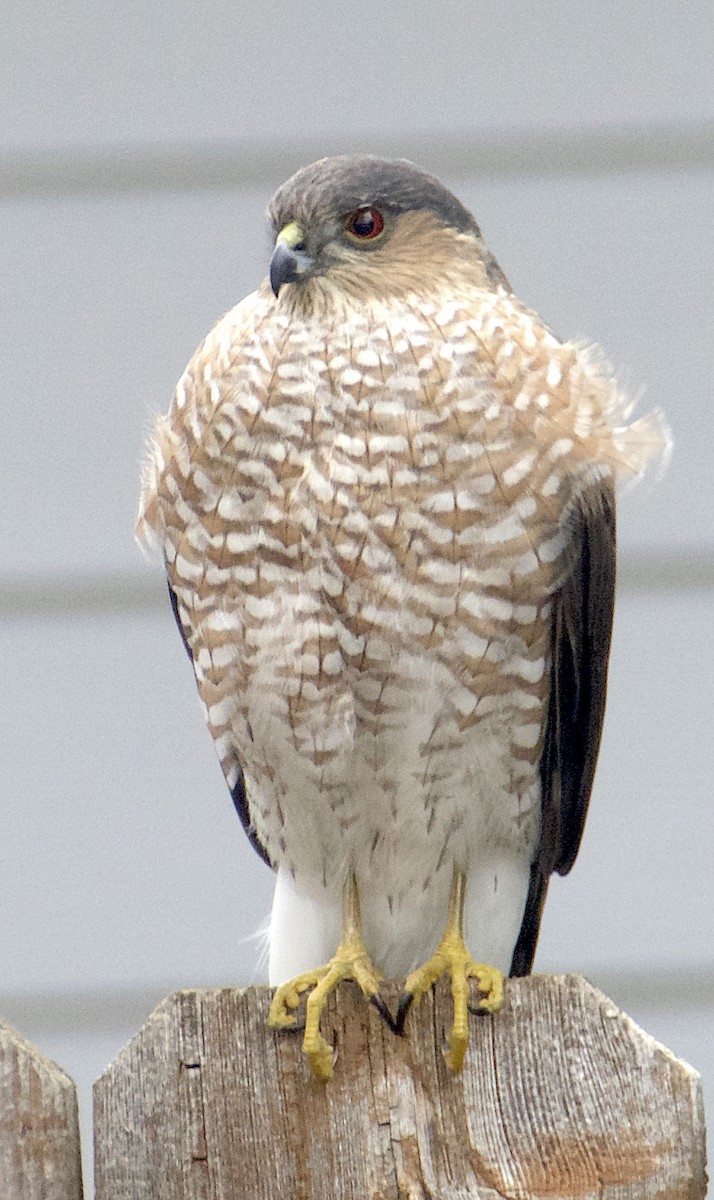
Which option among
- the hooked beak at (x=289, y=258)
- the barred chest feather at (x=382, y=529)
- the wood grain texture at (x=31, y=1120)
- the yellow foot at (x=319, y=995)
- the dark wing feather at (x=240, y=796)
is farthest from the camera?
the dark wing feather at (x=240, y=796)

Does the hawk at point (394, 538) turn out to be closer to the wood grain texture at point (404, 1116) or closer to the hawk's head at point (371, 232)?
the hawk's head at point (371, 232)

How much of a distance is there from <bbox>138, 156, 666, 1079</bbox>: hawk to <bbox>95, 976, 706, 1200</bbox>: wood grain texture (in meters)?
0.30

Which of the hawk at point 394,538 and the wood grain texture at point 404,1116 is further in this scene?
the hawk at point 394,538

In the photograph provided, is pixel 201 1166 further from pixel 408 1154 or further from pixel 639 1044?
pixel 639 1044

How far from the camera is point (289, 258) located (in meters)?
2.16

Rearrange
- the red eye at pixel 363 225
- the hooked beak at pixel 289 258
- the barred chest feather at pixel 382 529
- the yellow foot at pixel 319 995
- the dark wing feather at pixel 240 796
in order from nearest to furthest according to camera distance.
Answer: the yellow foot at pixel 319 995 < the barred chest feather at pixel 382 529 < the hooked beak at pixel 289 258 < the red eye at pixel 363 225 < the dark wing feather at pixel 240 796

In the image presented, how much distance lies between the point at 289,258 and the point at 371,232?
18cm

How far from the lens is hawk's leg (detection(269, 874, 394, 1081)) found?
1.53 metres

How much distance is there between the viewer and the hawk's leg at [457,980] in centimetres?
156

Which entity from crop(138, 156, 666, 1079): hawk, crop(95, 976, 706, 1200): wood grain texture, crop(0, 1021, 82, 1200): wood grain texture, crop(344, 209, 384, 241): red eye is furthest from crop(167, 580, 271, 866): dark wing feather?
crop(0, 1021, 82, 1200): wood grain texture

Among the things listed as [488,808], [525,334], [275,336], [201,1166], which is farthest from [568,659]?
[201,1166]

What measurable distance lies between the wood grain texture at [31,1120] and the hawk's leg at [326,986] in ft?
0.80

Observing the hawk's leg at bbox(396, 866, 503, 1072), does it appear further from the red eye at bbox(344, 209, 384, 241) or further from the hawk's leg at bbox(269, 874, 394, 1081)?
the red eye at bbox(344, 209, 384, 241)

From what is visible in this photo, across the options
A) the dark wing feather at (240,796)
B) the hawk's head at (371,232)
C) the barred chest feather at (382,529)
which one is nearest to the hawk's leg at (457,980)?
the barred chest feather at (382,529)
